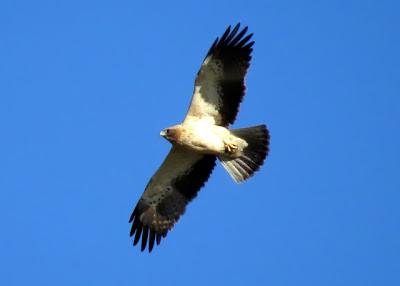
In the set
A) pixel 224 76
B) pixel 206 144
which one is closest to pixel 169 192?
pixel 206 144

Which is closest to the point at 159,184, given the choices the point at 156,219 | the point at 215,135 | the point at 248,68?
the point at 156,219

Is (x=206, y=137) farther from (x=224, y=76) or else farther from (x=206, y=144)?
(x=224, y=76)

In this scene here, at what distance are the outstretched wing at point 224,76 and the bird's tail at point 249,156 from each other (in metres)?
0.41

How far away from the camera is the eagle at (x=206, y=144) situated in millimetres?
11477

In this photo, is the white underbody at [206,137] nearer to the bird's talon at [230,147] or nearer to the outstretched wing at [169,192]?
the bird's talon at [230,147]

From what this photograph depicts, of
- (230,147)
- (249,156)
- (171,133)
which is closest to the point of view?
(171,133)

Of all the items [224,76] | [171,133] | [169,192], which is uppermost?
[224,76]

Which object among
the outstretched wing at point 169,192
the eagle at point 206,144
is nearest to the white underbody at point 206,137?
the eagle at point 206,144

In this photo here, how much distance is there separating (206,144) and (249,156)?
79 centimetres

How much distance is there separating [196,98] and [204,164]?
3.67 feet

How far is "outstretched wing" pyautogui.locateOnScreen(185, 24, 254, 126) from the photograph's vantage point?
37.6 feet

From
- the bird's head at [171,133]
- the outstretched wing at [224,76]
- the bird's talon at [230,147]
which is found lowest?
the bird's head at [171,133]

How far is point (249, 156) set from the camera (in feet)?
39.1

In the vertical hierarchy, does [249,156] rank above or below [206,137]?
above
